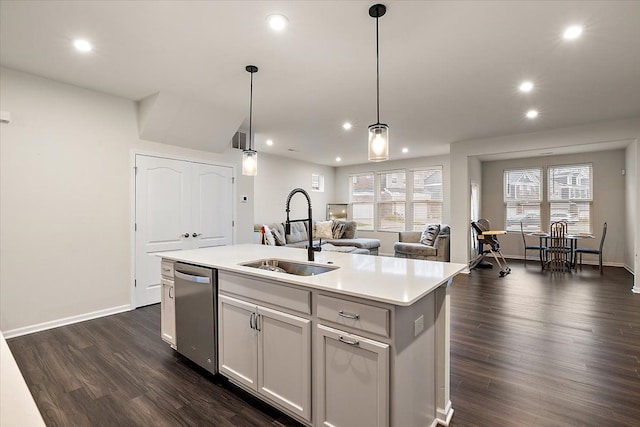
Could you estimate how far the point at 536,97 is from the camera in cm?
381

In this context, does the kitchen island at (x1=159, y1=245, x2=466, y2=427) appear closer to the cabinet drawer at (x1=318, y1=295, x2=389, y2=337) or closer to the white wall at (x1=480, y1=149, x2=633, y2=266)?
the cabinet drawer at (x1=318, y1=295, x2=389, y2=337)

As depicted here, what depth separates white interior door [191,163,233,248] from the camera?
4.70 metres

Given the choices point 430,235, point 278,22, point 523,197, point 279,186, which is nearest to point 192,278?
point 278,22

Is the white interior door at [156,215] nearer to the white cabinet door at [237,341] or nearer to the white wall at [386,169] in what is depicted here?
the white cabinet door at [237,341]

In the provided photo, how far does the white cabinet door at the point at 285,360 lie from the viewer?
68.2 inches

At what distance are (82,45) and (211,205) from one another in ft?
8.55

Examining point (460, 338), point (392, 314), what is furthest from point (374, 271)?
point (460, 338)

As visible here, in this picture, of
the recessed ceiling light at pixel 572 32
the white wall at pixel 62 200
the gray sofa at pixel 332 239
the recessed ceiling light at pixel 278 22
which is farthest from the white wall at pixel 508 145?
the white wall at pixel 62 200

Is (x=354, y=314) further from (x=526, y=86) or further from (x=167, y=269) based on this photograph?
(x=526, y=86)

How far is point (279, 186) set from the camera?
7.80 metres

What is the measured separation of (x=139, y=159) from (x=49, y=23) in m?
1.89

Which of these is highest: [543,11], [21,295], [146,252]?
[543,11]

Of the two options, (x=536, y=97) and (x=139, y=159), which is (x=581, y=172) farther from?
(x=139, y=159)

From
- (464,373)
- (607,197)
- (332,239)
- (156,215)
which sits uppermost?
(607,197)
